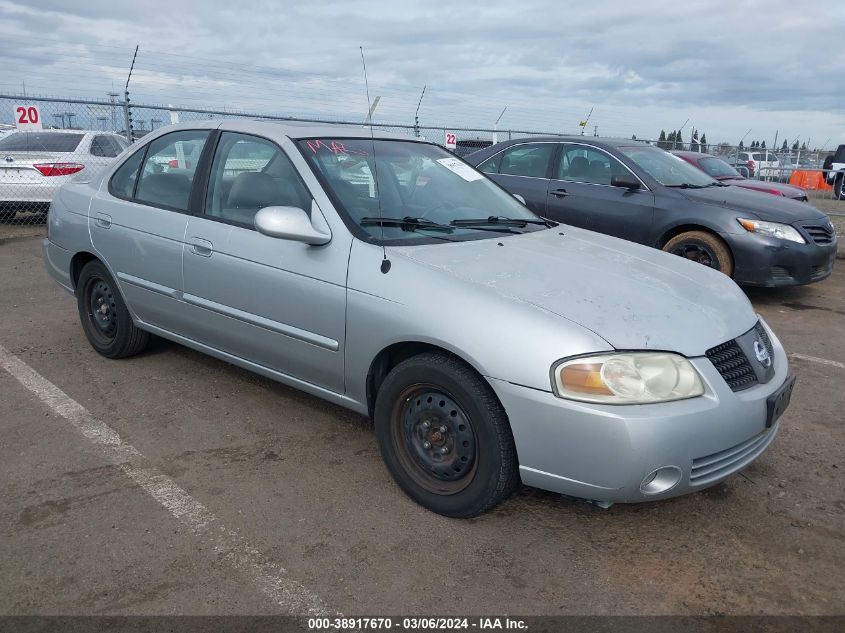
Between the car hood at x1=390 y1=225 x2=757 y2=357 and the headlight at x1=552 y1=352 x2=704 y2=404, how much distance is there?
0.06m

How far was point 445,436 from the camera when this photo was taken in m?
3.00

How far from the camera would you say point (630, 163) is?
755 centimetres

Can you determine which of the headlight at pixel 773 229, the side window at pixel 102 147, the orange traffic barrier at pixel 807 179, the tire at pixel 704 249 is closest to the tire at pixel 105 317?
the tire at pixel 704 249

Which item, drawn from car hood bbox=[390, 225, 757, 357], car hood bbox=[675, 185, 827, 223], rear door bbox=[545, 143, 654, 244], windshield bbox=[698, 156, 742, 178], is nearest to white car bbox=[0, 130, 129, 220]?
rear door bbox=[545, 143, 654, 244]

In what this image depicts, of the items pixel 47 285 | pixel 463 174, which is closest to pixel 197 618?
pixel 463 174

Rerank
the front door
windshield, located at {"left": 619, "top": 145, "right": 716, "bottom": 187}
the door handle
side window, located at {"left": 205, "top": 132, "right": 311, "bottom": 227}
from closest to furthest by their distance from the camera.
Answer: the front door → side window, located at {"left": 205, "top": 132, "right": 311, "bottom": 227} → the door handle → windshield, located at {"left": 619, "top": 145, "right": 716, "bottom": 187}

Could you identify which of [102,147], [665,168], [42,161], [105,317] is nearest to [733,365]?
[105,317]

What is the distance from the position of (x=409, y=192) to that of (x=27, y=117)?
30.1ft

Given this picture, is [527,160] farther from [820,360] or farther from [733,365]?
[733,365]

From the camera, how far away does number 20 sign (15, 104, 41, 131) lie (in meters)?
10.5

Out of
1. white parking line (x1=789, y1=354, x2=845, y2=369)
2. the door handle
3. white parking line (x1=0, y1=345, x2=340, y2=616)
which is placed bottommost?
white parking line (x1=0, y1=345, x2=340, y2=616)

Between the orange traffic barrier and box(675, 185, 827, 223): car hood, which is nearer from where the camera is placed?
box(675, 185, 827, 223): car hood

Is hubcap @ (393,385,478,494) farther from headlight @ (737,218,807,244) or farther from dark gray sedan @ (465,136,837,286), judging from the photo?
headlight @ (737,218,807,244)

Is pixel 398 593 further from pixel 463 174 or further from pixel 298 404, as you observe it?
pixel 463 174
